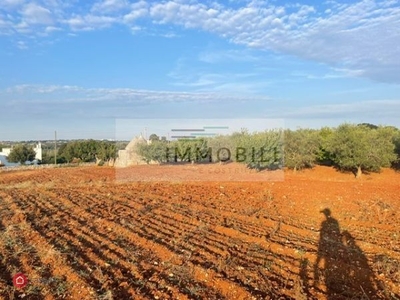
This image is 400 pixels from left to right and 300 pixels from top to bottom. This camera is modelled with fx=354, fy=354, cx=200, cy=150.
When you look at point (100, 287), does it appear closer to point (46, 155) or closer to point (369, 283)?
point (369, 283)

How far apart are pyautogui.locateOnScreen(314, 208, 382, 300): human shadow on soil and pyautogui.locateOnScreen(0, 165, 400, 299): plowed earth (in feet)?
0.07

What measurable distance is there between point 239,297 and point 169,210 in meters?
6.28

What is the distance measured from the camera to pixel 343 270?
5.64 m

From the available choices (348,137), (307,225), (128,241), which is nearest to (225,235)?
(128,241)

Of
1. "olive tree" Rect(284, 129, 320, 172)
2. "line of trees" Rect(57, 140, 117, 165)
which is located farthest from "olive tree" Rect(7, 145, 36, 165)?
"olive tree" Rect(284, 129, 320, 172)

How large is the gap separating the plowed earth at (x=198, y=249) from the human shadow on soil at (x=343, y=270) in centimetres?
2

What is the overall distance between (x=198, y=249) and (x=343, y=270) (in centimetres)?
244

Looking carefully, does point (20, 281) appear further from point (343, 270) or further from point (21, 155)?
point (21, 155)

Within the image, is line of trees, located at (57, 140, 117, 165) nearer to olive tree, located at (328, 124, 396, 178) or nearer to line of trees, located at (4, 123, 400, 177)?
line of trees, located at (4, 123, 400, 177)

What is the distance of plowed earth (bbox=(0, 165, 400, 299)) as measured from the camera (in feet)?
15.4

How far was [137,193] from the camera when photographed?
14477 millimetres

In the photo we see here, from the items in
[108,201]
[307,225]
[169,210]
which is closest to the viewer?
[307,225]

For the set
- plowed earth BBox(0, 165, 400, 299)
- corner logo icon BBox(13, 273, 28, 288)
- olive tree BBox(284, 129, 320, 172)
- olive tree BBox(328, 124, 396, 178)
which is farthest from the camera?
olive tree BBox(284, 129, 320, 172)

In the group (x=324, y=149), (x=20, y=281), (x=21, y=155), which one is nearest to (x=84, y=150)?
(x=21, y=155)
